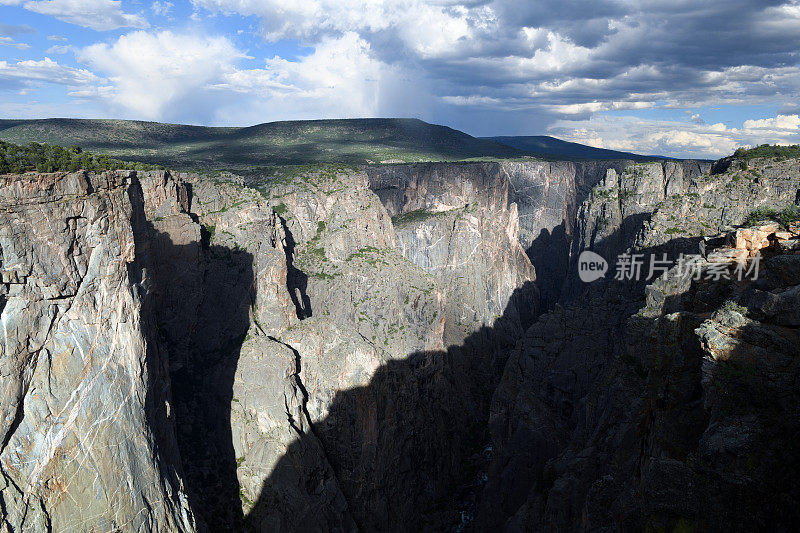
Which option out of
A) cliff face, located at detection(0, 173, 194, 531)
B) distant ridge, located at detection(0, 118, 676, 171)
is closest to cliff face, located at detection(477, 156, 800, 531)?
cliff face, located at detection(0, 173, 194, 531)

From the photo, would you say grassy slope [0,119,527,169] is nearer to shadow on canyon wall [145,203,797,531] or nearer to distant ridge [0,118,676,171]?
distant ridge [0,118,676,171]

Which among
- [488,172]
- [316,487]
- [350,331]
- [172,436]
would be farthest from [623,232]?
[172,436]

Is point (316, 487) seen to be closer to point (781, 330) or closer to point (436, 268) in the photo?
point (781, 330)

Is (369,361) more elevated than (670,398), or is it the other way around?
(670,398)

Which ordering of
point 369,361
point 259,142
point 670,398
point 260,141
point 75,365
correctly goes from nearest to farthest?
point 670,398 < point 75,365 < point 369,361 < point 259,142 < point 260,141

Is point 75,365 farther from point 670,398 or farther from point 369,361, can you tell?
point 369,361

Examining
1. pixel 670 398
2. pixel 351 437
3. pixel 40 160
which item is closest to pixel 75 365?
pixel 40 160

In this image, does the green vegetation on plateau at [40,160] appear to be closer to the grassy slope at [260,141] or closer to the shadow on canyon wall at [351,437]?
the shadow on canyon wall at [351,437]
